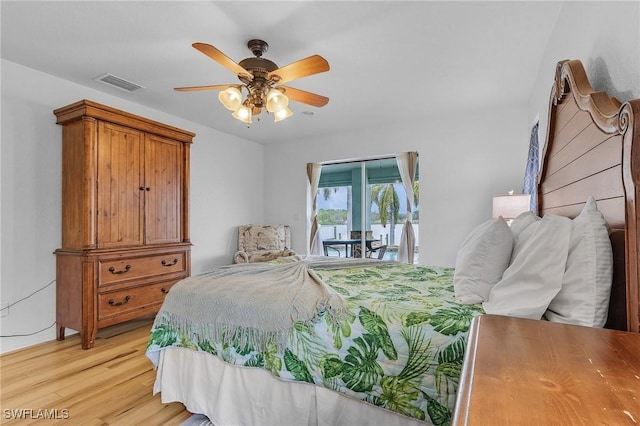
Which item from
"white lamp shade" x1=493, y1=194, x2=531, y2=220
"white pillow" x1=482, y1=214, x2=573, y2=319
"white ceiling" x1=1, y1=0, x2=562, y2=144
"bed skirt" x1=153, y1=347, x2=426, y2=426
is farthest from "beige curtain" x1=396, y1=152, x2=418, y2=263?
"bed skirt" x1=153, y1=347, x2=426, y2=426

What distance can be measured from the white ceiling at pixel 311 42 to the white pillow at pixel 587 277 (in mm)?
1664

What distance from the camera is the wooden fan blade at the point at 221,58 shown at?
189 cm

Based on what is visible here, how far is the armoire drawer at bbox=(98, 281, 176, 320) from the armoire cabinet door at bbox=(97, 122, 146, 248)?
0.46 metres

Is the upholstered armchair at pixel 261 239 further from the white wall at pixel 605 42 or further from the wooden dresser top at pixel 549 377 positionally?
the wooden dresser top at pixel 549 377

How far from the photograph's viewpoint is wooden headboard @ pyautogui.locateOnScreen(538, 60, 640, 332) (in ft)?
2.95

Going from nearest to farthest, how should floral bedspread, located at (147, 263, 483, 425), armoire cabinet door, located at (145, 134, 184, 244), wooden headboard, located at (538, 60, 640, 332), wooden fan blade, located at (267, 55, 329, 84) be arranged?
wooden headboard, located at (538, 60, 640, 332) → floral bedspread, located at (147, 263, 483, 425) → wooden fan blade, located at (267, 55, 329, 84) → armoire cabinet door, located at (145, 134, 184, 244)

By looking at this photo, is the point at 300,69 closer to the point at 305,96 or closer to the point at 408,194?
the point at 305,96

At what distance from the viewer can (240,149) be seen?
17.1 ft

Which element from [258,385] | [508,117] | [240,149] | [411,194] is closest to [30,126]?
[240,149]

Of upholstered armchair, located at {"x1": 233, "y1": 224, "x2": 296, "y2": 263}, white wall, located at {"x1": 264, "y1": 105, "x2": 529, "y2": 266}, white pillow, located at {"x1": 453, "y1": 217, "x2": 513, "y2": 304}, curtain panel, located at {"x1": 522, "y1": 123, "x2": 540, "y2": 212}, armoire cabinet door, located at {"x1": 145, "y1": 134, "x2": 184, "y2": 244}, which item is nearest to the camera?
white pillow, located at {"x1": 453, "y1": 217, "x2": 513, "y2": 304}

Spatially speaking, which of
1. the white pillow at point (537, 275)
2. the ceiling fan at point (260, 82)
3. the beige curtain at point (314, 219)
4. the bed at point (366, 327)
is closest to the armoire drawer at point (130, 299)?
the bed at point (366, 327)

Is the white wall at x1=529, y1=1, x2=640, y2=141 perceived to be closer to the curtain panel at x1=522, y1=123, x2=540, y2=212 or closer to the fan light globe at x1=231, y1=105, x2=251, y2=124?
the curtain panel at x1=522, y1=123, x2=540, y2=212

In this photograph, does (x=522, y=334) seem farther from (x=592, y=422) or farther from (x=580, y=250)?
(x=580, y=250)

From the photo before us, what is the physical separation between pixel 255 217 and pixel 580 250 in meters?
4.86
